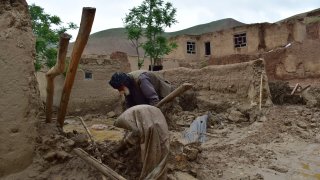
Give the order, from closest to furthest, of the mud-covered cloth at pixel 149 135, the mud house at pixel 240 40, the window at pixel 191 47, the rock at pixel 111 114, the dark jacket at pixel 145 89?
the mud-covered cloth at pixel 149 135
the dark jacket at pixel 145 89
the rock at pixel 111 114
the mud house at pixel 240 40
the window at pixel 191 47

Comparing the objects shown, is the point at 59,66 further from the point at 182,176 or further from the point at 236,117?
the point at 236,117

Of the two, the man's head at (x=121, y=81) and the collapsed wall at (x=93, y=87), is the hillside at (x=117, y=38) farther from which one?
the man's head at (x=121, y=81)

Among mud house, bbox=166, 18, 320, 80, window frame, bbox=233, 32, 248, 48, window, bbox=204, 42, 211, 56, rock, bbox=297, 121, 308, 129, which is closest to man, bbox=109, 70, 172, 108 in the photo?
rock, bbox=297, 121, 308, 129

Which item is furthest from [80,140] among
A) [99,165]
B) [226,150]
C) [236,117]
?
[236,117]

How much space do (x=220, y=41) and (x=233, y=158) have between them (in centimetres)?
1947

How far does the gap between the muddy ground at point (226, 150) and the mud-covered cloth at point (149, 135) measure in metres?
0.34

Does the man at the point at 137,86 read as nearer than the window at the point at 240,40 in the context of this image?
Yes

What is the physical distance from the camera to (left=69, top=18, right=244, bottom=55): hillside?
35594 millimetres

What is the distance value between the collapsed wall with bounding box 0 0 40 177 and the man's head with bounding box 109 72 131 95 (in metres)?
0.88

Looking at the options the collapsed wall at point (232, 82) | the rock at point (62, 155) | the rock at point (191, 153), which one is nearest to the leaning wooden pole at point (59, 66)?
the rock at point (62, 155)

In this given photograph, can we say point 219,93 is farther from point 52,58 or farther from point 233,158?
point 52,58

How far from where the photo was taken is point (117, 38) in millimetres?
38812

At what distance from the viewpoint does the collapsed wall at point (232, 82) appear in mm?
8500

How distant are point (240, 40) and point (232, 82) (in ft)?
48.2
